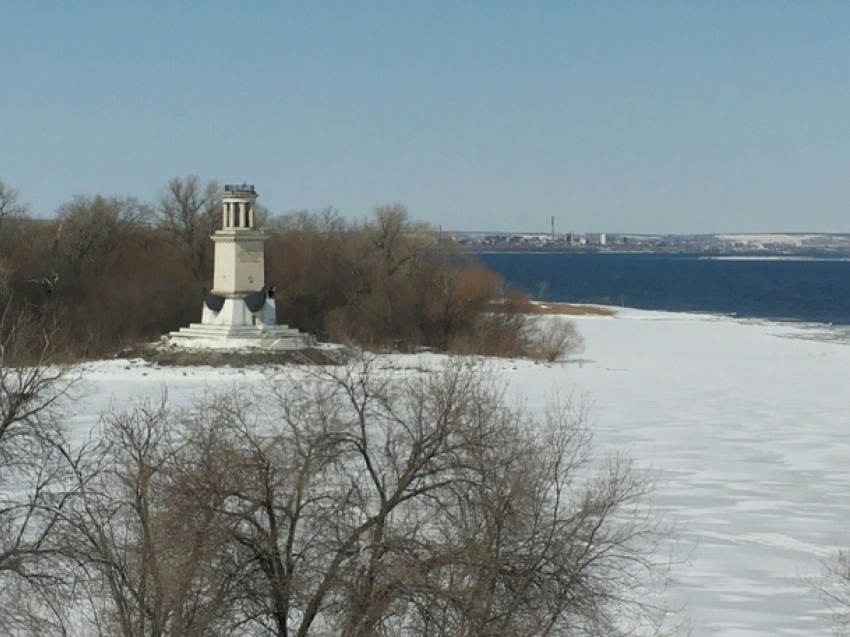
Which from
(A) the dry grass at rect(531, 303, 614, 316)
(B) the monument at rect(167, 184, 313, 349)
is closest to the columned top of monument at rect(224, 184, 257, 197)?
(B) the monument at rect(167, 184, 313, 349)

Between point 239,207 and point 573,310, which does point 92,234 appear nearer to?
point 239,207

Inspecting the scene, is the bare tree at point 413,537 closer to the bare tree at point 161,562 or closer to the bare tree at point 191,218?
the bare tree at point 161,562

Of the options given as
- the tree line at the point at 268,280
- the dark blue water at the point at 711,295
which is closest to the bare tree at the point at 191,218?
the tree line at the point at 268,280

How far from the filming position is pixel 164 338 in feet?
141

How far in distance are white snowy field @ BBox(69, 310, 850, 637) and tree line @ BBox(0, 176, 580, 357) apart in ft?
16.4

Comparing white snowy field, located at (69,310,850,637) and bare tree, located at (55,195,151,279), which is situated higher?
bare tree, located at (55,195,151,279)

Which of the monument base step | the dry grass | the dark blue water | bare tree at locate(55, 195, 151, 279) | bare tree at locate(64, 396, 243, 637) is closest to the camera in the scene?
bare tree at locate(64, 396, 243, 637)

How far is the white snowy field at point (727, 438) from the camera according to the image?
1509cm

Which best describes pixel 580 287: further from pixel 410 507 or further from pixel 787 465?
pixel 410 507

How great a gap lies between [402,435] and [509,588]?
7.17ft

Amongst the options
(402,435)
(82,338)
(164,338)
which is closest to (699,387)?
(164,338)

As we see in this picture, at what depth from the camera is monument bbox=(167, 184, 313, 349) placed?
41.5 m

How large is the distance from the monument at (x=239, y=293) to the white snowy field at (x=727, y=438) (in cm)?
309

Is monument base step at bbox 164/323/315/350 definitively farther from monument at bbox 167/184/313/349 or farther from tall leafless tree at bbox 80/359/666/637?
tall leafless tree at bbox 80/359/666/637
